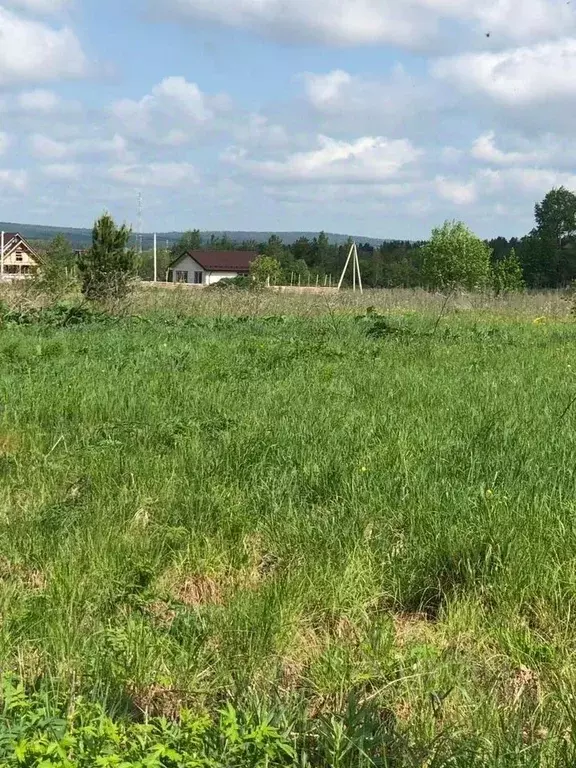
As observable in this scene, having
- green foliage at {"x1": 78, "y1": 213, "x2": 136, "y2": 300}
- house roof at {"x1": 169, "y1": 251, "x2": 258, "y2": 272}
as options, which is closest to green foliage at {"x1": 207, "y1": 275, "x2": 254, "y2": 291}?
green foliage at {"x1": 78, "y1": 213, "x2": 136, "y2": 300}

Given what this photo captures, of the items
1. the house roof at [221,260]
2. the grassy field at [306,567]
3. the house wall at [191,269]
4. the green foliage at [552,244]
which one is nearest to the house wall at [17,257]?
the house wall at [191,269]

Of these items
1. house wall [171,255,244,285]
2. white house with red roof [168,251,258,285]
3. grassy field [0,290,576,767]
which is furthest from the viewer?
white house with red roof [168,251,258,285]

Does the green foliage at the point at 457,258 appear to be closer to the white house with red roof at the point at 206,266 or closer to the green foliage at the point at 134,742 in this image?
the white house with red roof at the point at 206,266

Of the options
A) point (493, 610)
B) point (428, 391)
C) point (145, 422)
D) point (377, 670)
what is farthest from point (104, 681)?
point (428, 391)

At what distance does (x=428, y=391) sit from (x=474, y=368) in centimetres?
234

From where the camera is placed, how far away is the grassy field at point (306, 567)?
2381mm

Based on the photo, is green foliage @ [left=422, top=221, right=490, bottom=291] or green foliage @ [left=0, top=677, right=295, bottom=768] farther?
green foliage @ [left=422, top=221, right=490, bottom=291]

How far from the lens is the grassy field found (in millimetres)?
2381

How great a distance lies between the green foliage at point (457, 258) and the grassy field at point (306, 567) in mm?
62077

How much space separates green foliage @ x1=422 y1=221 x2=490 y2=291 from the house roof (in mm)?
26954

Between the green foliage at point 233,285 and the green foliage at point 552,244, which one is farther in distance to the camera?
the green foliage at point 552,244

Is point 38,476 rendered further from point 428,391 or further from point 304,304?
point 304,304

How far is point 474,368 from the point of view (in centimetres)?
953

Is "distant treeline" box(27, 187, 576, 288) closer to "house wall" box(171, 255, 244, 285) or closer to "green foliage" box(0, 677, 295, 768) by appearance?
"house wall" box(171, 255, 244, 285)
